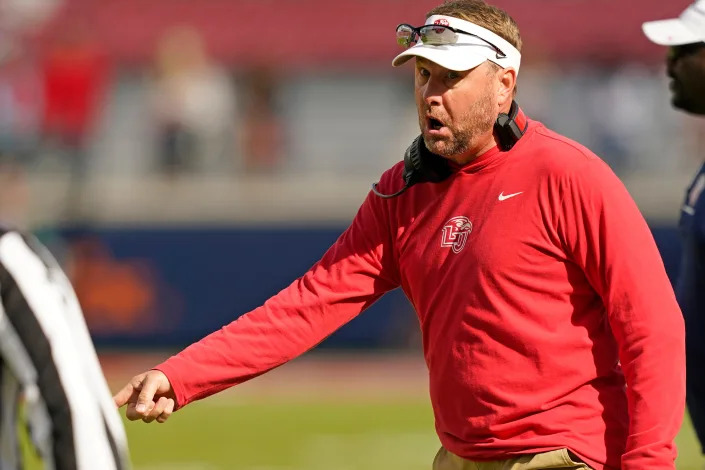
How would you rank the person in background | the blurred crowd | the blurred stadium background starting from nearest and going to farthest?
the person in background < the blurred stadium background < the blurred crowd

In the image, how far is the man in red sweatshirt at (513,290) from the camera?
3812mm

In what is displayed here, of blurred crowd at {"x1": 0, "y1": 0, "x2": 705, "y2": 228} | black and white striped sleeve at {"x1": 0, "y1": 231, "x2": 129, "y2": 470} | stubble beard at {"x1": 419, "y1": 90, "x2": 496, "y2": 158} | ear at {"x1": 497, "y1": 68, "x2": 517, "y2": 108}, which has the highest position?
ear at {"x1": 497, "y1": 68, "x2": 517, "y2": 108}

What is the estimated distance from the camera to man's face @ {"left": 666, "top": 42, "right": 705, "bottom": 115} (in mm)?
4945

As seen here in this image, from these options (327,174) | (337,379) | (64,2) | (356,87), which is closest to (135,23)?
(64,2)

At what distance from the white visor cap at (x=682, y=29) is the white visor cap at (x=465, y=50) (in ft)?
3.28

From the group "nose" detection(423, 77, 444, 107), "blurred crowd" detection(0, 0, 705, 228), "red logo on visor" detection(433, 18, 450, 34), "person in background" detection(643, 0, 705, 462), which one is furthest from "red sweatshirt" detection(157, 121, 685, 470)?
"blurred crowd" detection(0, 0, 705, 228)

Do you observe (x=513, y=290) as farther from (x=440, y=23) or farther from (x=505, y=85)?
(x=440, y=23)

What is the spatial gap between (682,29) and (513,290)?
4.91ft

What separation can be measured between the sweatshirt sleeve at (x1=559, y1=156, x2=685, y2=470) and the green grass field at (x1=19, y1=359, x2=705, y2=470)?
551 centimetres

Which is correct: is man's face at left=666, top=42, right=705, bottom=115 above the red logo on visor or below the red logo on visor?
below

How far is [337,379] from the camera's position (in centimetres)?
1351

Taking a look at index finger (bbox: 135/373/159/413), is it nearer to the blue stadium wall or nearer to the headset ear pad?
the headset ear pad

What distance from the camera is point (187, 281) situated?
1481cm

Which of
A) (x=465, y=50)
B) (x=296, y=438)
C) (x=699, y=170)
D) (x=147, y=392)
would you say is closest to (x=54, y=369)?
(x=147, y=392)
